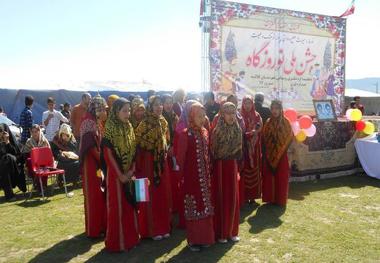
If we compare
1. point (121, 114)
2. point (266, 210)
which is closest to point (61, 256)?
point (121, 114)

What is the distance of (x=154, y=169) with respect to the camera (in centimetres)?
386

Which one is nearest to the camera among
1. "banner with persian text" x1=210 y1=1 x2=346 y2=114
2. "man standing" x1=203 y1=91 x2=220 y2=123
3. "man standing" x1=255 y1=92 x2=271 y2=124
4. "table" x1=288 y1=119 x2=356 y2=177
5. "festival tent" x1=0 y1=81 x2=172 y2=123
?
"man standing" x1=203 y1=91 x2=220 y2=123

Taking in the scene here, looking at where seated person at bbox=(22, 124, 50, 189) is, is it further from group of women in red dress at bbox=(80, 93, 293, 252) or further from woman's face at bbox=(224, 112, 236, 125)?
woman's face at bbox=(224, 112, 236, 125)

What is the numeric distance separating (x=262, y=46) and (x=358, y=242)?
5.96m

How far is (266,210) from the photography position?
500 cm

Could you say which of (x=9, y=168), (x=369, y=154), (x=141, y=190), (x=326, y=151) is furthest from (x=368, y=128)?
(x=9, y=168)

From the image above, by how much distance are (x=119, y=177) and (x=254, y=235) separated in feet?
5.35

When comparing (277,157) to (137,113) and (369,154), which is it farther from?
(369,154)

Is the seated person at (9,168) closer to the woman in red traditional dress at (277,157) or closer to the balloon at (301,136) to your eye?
the woman in red traditional dress at (277,157)

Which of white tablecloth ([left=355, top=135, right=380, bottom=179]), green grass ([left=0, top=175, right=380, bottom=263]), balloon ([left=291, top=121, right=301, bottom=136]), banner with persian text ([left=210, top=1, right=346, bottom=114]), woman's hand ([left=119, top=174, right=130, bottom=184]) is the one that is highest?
banner with persian text ([left=210, top=1, right=346, bottom=114])

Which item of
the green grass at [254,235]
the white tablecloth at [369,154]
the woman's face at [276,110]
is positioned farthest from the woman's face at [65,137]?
the white tablecloth at [369,154]

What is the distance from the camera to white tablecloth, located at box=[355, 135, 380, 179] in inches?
270

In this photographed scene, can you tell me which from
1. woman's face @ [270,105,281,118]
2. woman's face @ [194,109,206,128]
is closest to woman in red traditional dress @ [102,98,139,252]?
woman's face @ [194,109,206,128]

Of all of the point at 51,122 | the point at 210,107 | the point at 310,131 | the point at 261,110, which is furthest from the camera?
the point at 51,122
